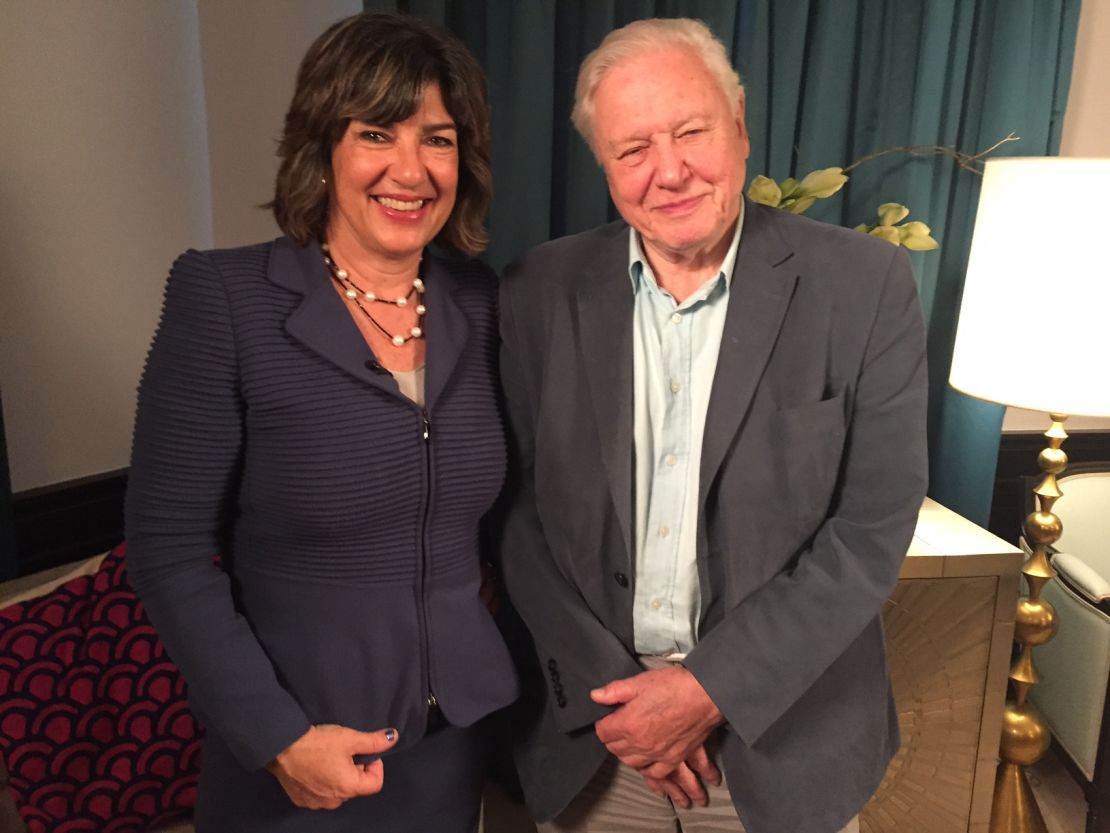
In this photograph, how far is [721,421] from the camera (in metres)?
1.10

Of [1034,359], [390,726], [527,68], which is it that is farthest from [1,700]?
[1034,359]

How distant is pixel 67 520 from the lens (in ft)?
6.02

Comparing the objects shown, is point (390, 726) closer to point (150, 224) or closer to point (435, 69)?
point (435, 69)

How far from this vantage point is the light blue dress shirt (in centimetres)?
115

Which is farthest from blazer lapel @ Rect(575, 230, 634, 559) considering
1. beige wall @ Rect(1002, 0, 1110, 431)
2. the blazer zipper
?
beige wall @ Rect(1002, 0, 1110, 431)

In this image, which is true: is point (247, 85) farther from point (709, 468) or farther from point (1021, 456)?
point (1021, 456)

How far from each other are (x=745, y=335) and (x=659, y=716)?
1.62 ft

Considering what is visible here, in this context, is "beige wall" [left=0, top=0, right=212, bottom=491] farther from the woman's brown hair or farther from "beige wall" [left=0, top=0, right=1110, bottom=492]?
the woman's brown hair

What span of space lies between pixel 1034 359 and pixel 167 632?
1.55 m

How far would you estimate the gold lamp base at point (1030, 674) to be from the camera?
6.05 ft

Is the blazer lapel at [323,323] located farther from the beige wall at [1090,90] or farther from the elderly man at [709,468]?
the beige wall at [1090,90]

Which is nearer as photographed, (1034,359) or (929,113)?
(1034,359)

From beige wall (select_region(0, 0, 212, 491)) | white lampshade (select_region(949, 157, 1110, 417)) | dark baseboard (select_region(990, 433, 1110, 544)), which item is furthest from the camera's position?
dark baseboard (select_region(990, 433, 1110, 544))

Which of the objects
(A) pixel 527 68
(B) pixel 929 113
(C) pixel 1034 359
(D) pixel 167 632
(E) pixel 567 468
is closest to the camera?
(D) pixel 167 632
